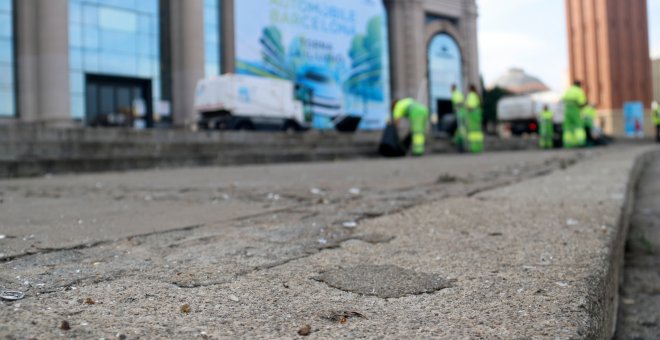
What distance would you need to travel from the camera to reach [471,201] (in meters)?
3.50

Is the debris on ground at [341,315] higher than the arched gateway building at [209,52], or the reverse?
the arched gateway building at [209,52]

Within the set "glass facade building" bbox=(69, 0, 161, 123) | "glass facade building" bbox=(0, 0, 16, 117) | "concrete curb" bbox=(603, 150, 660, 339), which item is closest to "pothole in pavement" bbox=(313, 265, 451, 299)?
"concrete curb" bbox=(603, 150, 660, 339)

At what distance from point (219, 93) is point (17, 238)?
1724 cm

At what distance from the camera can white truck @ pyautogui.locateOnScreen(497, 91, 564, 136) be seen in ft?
95.3

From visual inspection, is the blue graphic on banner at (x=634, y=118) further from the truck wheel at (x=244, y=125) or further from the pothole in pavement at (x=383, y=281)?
the pothole in pavement at (x=383, y=281)

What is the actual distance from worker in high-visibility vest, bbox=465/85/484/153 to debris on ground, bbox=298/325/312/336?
14931mm

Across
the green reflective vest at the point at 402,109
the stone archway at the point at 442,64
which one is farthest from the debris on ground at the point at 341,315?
the stone archway at the point at 442,64

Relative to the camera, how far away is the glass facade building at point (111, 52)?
21.3 m

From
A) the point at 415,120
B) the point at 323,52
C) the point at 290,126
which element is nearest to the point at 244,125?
the point at 290,126

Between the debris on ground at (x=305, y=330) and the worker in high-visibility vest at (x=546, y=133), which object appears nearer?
the debris on ground at (x=305, y=330)

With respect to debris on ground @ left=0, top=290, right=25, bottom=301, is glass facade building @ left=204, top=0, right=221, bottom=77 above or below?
above

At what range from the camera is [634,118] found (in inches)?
1521

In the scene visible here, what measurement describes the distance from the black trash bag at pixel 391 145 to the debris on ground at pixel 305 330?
1204 cm

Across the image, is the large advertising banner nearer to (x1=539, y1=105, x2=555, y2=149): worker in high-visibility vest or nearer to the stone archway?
the stone archway
